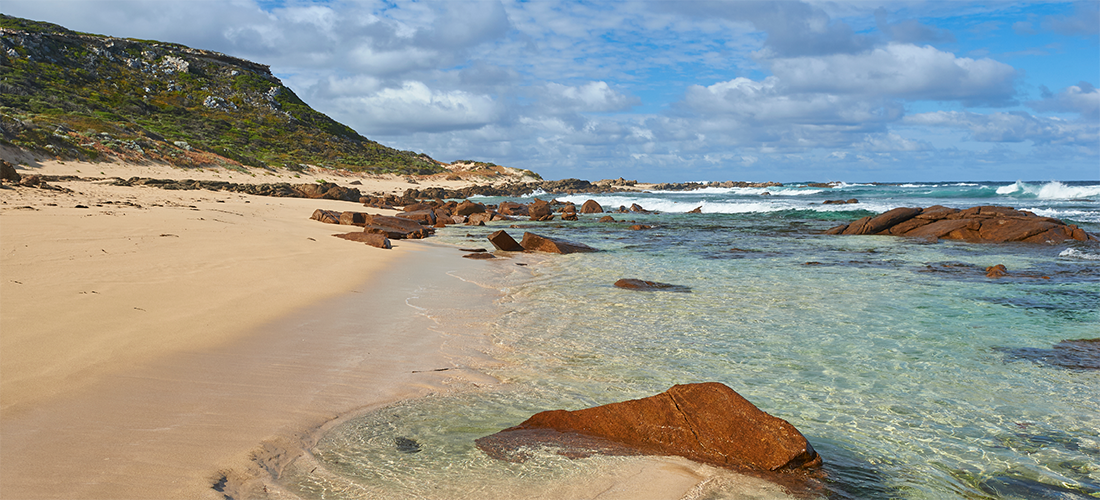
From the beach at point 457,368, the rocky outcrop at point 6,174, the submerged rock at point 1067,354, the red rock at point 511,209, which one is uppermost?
the rocky outcrop at point 6,174

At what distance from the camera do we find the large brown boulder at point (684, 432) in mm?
3180

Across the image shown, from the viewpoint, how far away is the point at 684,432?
339 cm

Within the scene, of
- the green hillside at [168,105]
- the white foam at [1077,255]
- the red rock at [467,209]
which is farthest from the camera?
the green hillside at [168,105]

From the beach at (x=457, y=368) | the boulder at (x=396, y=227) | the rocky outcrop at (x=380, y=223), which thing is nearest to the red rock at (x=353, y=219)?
the rocky outcrop at (x=380, y=223)

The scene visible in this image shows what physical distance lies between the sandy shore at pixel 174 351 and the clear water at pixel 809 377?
48 centimetres

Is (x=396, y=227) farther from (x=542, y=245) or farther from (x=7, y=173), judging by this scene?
(x=7, y=173)

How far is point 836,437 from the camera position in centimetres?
372

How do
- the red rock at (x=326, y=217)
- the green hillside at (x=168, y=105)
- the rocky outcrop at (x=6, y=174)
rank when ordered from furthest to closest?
1. the green hillside at (x=168, y=105)
2. the red rock at (x=326, y=217)
3. the rocky outcrop at (x=6, y=174)

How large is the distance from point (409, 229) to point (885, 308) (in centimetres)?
1118

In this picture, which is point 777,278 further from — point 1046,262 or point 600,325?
point 1046,262

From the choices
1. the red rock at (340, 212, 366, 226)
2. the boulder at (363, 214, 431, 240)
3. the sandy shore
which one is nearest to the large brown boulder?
the sandy shore

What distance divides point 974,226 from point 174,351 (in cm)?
2013

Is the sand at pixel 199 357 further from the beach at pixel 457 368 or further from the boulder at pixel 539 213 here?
the boulder at pixel 539 213

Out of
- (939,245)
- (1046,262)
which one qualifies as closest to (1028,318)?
(1046,262)
